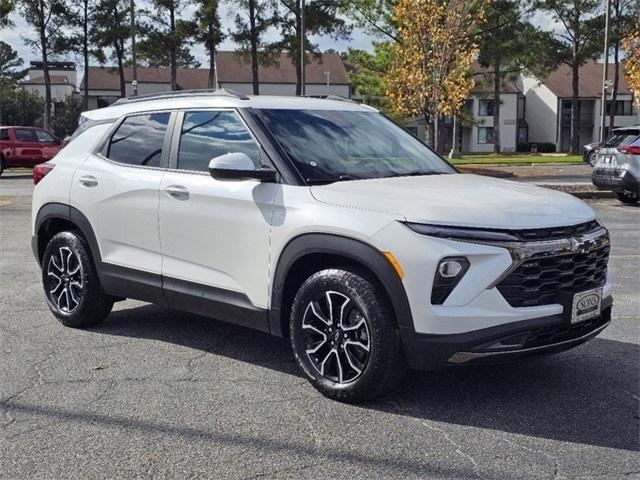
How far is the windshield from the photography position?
4.71m

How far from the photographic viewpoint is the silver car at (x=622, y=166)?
15.2m

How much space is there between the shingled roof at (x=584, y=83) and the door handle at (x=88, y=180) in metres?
69.4

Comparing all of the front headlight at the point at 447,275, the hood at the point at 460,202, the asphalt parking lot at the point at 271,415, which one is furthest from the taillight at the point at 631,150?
the front headlight at the point at 447,275

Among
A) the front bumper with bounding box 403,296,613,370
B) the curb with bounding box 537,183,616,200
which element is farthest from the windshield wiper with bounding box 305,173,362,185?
the curb with bounding box 537,183,616,200

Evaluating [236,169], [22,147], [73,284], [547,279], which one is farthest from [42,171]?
[22,147]

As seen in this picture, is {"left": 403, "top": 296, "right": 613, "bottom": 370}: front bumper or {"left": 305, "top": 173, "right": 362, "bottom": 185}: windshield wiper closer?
{"left": 403, "top": 296, "right": 613, "bottom": 370}: front bumper

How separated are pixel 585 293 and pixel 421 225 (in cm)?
104

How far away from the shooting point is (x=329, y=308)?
4.27 metres

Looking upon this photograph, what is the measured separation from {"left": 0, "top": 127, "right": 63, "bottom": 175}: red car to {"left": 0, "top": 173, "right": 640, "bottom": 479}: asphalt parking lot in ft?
74.9

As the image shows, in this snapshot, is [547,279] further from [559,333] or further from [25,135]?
[25,135]

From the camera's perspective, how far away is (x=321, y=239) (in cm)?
421

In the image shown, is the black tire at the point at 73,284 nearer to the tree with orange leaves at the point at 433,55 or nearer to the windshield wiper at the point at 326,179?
the windshield wiper at the point at 326,179

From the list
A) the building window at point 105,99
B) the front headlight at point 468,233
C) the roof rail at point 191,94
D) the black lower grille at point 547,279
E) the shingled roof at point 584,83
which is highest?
the shingled roof at point 584,83

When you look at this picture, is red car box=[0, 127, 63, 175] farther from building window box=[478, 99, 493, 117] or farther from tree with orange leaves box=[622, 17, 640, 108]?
building window box=[478, 99, 493, 117]
